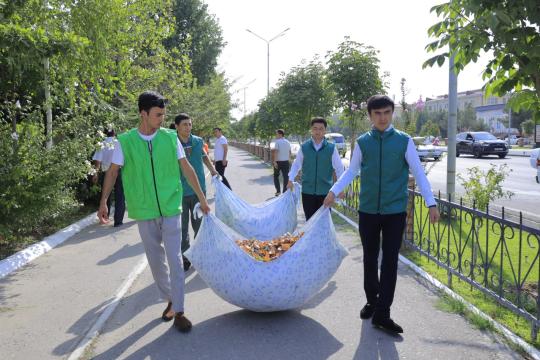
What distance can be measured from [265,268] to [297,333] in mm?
605

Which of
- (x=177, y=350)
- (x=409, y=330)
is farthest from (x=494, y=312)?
(x=177, y=350)

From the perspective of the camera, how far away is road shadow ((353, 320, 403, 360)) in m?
3.88

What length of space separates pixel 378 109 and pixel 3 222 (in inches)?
218

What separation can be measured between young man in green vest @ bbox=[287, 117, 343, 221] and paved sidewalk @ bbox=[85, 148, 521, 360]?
4.42 feet

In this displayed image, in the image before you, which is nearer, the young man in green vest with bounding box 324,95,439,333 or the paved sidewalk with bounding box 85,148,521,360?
the paved sidewalk with bounding box 85,148,521,360

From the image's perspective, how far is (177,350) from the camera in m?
4.03

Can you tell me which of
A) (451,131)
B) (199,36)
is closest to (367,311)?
(451,131)

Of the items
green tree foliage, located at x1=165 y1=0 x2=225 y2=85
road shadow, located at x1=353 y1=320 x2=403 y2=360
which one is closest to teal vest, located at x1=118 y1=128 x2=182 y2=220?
road shadow, located at x1=353 y1=320 x2=403 y2=360

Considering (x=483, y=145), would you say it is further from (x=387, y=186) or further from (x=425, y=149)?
(x=387, y=186)

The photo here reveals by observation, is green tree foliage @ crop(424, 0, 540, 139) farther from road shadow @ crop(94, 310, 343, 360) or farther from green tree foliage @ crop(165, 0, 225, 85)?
green tree foliage @ crop(165, 0, 225, 85)

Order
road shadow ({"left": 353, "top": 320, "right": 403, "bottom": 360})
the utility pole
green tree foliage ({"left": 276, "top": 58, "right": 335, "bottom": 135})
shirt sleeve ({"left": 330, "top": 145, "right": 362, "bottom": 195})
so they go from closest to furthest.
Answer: road shadow ({"left": 353, "top": 320, "right": 403, "bottom": 360})
shirt sleeve ({"left": 330, "top": 145, "right": 362, "bottom": 195})
the utility pole
green tree foliage ({"left": 276, "top": 58, "right": 335, "bottom": 135})

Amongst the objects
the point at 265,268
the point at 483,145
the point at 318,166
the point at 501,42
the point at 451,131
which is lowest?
the point at 265,268

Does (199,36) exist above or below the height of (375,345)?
above

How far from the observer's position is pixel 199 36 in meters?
28.3
